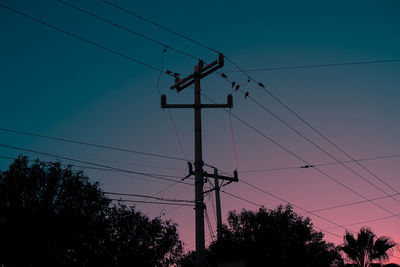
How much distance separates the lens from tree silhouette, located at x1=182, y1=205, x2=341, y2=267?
19922 millimetres

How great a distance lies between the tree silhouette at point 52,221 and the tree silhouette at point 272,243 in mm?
7899

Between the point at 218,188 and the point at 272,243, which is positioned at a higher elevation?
the point at 218,188

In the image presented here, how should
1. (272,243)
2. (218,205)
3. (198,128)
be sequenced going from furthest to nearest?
1. (218,205)
2. (272,243)
3. (198,128)

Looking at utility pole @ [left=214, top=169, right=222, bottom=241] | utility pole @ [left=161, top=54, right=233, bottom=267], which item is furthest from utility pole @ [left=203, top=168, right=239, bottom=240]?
utility pole @ [left=161, top=54, right=233, bottom=267]

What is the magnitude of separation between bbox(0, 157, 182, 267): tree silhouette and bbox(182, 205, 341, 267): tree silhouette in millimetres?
7899

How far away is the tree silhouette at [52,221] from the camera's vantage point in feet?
63.9

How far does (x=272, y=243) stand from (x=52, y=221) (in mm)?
12877

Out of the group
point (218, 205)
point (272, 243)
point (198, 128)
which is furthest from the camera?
point (218, 205)

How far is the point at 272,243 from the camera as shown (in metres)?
20.3

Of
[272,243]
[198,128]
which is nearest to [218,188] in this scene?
[272,243]

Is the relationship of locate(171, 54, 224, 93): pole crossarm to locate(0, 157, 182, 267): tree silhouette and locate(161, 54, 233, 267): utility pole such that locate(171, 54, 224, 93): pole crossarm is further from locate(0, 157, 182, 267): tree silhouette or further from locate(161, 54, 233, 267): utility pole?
locate(0, 157, 182, 267): tree silhouette

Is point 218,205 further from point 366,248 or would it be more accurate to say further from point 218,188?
point 366,248

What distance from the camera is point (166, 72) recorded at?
18.0 meters

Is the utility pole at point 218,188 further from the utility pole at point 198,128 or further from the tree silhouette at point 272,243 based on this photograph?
the utility pole at point 198,128
